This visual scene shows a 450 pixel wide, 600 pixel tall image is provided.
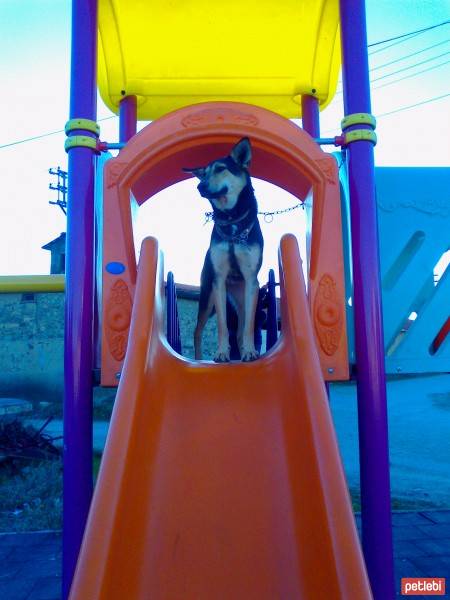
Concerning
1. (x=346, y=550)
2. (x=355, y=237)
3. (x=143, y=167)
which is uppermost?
(x=143, y=167)

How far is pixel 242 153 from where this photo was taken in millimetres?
3447

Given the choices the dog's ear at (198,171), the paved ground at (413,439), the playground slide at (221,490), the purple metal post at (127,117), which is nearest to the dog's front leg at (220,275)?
the dog's ear at (198,171)

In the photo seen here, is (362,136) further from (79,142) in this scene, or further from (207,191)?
(79,142)

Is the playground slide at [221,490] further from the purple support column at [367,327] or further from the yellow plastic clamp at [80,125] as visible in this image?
the yellow plastic clamp at [80,125]

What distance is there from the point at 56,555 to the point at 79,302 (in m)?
2.40

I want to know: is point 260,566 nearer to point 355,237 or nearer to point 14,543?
point 355,237

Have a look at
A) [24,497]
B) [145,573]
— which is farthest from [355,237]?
[24,497]

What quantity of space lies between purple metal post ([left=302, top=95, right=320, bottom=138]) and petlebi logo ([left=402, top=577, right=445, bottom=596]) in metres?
3.66

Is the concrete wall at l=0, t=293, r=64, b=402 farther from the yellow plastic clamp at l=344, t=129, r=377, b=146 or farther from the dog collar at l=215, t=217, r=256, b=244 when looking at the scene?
the yellow plastic clamp at l=344, t=129, r=377, b=146

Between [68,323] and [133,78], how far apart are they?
268 centimetres

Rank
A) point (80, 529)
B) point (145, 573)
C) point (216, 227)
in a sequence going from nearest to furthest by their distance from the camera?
point (145, 573), point (80, 529), point (216, 227)

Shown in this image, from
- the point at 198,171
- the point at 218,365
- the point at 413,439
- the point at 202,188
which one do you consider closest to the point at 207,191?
the point at 202,188

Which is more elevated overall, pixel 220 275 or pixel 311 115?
pixel 311 115

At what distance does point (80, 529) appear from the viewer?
288 centimetres
